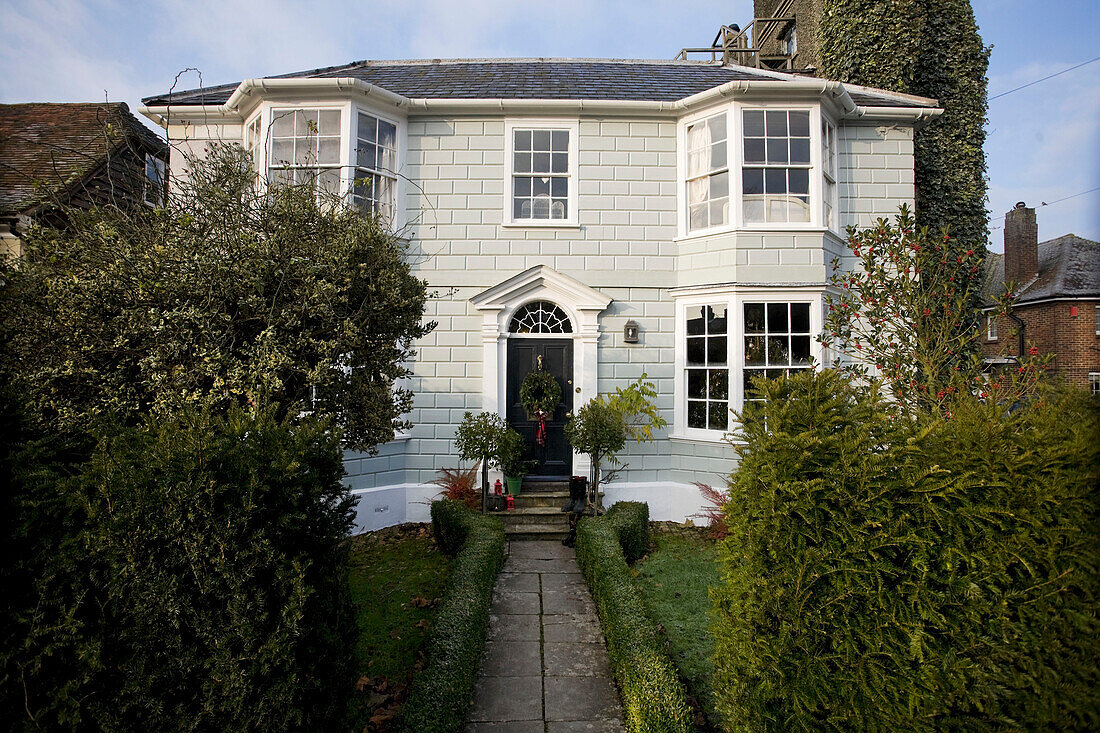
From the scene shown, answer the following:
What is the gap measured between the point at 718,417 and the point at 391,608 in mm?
5798

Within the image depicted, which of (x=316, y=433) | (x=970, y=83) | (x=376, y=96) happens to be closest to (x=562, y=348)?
(x=376, y=96)

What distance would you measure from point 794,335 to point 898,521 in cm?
647

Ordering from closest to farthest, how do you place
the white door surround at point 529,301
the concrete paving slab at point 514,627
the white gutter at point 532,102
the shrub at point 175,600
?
1. the shrub at point 175,600
2. the concrete paving slab at point 514,627
3. the white gutter at point 532,102
4. the white door surround at point 529,301

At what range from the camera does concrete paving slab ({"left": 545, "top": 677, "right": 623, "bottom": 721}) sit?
417 centimetres

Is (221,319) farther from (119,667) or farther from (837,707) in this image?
(837,707)

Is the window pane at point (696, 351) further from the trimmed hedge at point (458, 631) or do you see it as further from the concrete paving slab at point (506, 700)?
the concrete paving slab at point (506, 700)

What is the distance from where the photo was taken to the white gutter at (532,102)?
8.56 meters

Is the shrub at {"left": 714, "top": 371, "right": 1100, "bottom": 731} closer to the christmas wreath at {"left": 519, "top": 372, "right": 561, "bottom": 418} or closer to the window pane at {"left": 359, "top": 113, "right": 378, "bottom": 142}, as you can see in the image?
the christmas wreath at {"left": 519, "top": 372, "right": 561, "bottom": 418}

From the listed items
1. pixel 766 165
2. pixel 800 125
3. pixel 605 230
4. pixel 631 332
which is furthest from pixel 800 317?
pixel 605 230

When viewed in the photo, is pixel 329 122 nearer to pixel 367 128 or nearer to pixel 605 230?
pixel 367 128

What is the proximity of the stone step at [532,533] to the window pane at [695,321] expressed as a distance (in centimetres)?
396

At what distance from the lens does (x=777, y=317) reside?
350 inches

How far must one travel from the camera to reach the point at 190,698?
2662mm

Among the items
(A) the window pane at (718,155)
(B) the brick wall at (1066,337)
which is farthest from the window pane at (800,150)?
(B) the brick wall at (1066,337)
